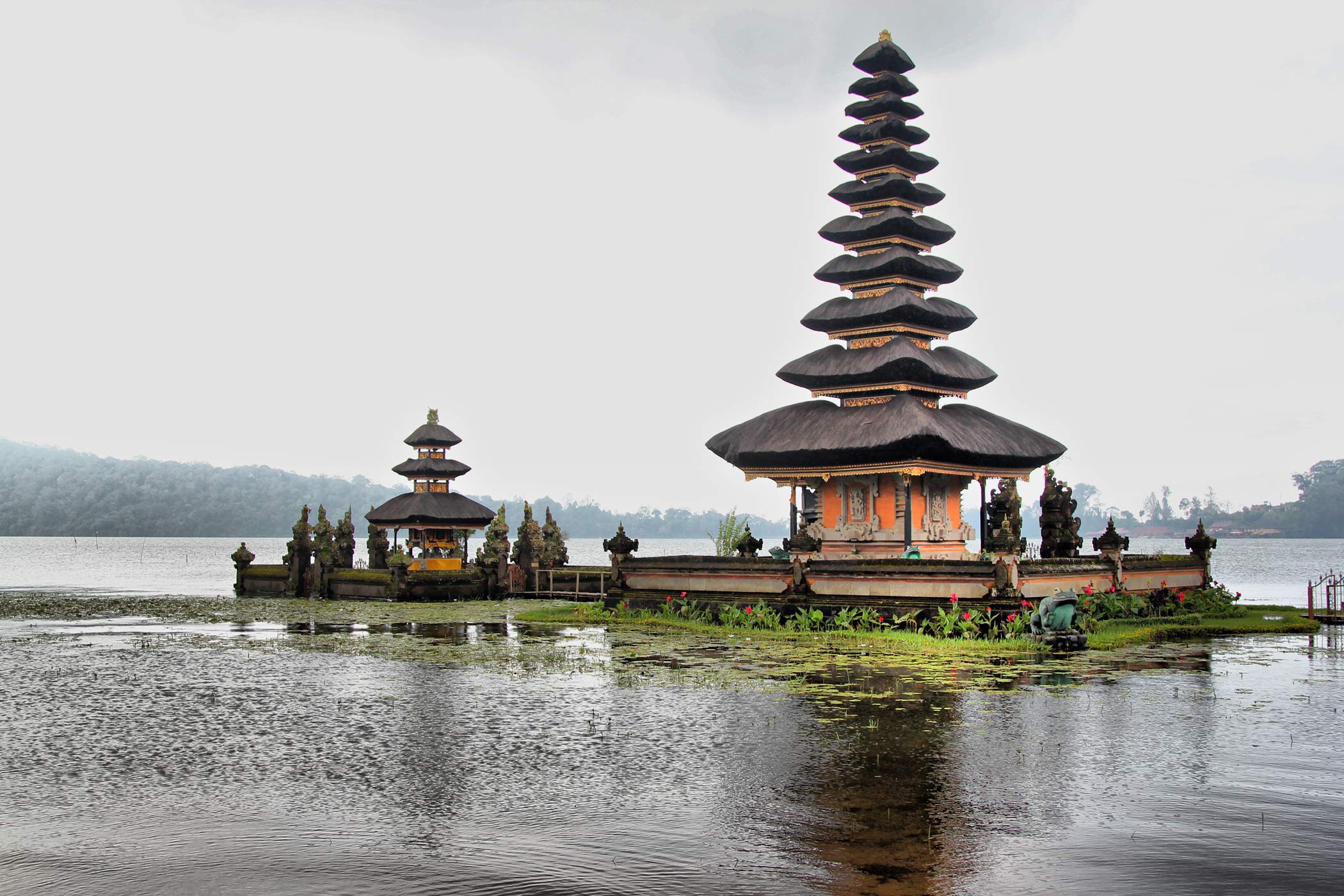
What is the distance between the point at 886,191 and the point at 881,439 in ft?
35.2

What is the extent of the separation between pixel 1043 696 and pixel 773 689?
14.0 ft

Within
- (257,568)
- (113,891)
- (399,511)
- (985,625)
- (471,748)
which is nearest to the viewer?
(113,891)

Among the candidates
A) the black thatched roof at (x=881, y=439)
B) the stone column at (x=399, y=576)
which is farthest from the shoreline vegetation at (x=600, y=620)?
the black thatched roof at (x=881, y=439)

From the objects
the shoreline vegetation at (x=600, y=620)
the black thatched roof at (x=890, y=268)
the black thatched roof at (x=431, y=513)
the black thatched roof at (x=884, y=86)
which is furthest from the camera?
the black thatched roof at (x=431, y=513)

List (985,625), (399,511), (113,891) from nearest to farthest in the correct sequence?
(113,891) < (985,625) < (399,511)

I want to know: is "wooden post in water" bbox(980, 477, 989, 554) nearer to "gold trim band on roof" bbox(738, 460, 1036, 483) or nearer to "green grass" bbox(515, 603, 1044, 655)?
"gold trim band on roof" bbox(738, 460, 1036, 483)

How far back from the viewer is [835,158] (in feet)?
141

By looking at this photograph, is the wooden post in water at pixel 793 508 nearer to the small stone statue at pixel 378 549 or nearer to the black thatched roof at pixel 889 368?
the black thatched roof at pixel 889 368

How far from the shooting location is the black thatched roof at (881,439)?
115 feet

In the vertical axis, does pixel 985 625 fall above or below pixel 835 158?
below

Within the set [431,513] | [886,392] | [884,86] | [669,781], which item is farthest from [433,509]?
[669,781]

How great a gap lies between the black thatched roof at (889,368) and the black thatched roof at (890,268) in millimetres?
2452

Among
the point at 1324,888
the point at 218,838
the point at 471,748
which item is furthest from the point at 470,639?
the point at 1324,888

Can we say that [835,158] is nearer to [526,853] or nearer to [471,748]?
[471,748]
